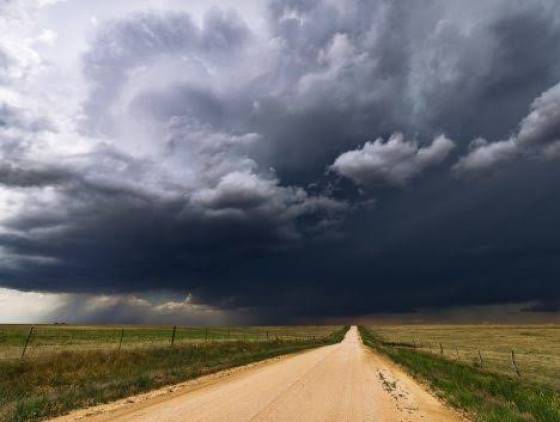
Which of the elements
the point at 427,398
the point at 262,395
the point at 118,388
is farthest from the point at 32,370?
the point at 427,398

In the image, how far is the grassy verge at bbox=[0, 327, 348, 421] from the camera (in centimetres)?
1225

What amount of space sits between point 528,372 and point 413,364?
858cm

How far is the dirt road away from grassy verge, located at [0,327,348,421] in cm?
121

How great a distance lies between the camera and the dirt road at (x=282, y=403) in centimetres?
1120

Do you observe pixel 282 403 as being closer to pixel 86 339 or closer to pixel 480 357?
pixel 480 357

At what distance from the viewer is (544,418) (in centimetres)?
1232

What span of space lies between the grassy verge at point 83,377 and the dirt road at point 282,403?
3.98 feet

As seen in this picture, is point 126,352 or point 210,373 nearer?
point 210,373

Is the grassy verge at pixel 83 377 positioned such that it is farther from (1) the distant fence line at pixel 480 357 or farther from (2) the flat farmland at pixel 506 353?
(2) the flat farmland at pixel 506 353

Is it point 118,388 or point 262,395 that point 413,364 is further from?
point 118,388

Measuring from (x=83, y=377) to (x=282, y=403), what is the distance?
34.9 ft

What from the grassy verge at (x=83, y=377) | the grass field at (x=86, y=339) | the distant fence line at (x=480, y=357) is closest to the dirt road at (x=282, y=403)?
the grassy verge at (x=83, y=377)

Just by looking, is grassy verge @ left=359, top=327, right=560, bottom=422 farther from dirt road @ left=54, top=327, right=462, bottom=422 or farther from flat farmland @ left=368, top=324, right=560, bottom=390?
flat farmland @ left=368, top=324, right=560, bottom=390

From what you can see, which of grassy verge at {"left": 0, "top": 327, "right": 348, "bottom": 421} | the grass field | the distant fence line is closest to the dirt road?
grassy verge at {"left": 0, "top": 327, "right": 348, "bottom": 421}
